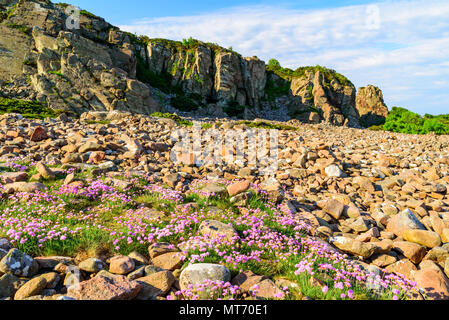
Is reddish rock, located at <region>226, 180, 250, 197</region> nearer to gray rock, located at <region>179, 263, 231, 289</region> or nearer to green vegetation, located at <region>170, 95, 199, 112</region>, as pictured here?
gray rock, located at <region>179, 263, 231, 289</region>

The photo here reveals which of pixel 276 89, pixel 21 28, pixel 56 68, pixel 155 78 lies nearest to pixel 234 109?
pixel 155 78

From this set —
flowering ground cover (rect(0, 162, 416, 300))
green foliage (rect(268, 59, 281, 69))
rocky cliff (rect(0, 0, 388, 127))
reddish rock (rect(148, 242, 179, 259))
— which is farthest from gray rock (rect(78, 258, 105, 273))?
green foliage (rect(268, 59, 281, 69))

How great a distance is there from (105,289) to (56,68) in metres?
38.6

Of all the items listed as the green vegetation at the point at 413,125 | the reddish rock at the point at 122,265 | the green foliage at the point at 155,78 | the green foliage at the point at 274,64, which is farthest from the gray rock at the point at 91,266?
the green foliage at the point at 274,64

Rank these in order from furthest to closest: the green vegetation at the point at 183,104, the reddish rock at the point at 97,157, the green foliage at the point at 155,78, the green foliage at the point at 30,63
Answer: the green foliage at the point at 155,78 < the green vegetation at the point at 183,104 < the green foliage at the point at 30,63 < the reddish rock at the point at 97,157

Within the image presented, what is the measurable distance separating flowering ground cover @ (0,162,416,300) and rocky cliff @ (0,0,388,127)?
29736 mm

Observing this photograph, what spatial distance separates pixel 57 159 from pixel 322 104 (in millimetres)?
75829

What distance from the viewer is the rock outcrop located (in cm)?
8431

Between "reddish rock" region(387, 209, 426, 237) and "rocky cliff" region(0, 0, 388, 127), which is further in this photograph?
"rocky cliff" region(0, 0, 388, 127)

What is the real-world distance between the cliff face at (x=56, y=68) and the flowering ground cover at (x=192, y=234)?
Result: 2975cm

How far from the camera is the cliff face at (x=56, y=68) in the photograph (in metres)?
32.1

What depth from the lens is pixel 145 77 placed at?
61.4 meters

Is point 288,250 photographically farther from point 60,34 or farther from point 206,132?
point 60,34

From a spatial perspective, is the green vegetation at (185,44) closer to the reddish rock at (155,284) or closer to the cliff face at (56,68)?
the cliff face at (56,68)
